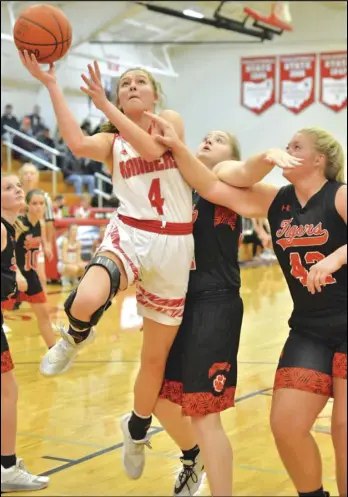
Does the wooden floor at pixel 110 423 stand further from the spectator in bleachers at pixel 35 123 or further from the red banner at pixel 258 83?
the red banner at pixel 258 83

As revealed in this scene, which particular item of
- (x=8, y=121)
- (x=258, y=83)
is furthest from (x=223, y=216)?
(x=258, y=83)

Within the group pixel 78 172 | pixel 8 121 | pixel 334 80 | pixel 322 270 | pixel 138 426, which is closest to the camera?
pixel 322 270

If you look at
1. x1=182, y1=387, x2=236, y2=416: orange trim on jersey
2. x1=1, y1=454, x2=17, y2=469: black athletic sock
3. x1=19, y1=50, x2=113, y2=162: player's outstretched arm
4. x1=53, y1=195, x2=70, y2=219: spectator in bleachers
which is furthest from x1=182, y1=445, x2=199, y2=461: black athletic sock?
x1=53, y1=195, x2=70, y2=219: spectator in bleachers

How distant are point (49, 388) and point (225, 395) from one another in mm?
3246

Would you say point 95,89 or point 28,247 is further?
point 28,247

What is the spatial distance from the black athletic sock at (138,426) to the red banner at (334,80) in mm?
20559

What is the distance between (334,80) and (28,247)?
58.0 feet

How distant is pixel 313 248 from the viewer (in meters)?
3.59

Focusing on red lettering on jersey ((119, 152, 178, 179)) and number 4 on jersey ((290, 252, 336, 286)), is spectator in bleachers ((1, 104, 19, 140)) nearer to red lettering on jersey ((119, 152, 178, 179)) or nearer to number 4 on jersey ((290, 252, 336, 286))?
red lettering on jersey ((119, 152, 178, 179))

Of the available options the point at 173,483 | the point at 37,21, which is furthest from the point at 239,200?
the point at 173,483

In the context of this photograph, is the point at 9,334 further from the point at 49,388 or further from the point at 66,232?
the point at 66,232

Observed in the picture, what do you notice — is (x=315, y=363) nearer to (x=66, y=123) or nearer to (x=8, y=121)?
(x=66, y=123)

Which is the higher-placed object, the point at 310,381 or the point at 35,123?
the point at 35,123

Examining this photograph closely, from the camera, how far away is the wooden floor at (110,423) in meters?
4.62
